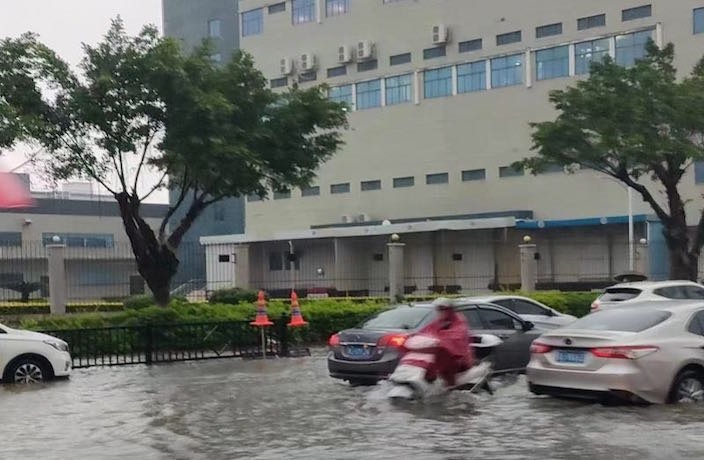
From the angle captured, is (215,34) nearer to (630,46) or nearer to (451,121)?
(451,121)

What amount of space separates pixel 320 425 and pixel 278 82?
56.6 metres

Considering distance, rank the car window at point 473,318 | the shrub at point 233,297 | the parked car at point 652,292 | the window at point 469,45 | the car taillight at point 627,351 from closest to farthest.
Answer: the car taillight at point 627,351, the car window at point 473,318, the parked car at point 652,292, the shrub at point 233,297, the window at point 469,45

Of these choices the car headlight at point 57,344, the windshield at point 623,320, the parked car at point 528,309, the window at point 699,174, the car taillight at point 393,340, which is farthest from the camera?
the window at point 699,174

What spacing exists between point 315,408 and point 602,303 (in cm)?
1067

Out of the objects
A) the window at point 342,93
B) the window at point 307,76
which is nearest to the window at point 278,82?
the window at point 307,76

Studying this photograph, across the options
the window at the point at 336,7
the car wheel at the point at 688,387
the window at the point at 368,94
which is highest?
the window at the point at 336,7

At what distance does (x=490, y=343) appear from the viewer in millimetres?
15414

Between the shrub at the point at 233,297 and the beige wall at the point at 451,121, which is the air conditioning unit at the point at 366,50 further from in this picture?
the shrub at the point at 233,297

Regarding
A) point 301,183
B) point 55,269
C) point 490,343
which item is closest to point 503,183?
point 301,183

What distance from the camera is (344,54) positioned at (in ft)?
205

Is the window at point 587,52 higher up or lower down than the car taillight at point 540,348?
higher up

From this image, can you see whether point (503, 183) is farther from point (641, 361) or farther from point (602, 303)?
point (641, 361)

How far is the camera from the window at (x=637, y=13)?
165ft

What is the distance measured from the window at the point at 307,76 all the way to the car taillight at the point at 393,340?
51437mm
